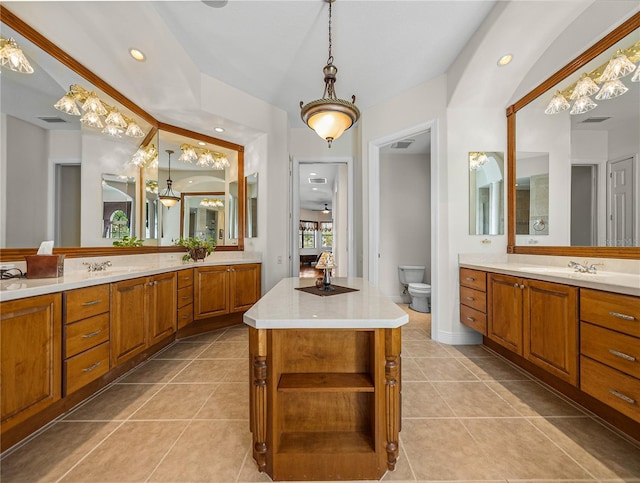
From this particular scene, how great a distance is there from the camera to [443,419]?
1689 mm

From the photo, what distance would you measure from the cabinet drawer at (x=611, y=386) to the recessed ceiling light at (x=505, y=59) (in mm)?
2564

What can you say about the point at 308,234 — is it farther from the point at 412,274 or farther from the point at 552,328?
the point at 552,328

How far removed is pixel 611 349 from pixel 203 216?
13.3ft

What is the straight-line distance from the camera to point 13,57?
5.93 ft

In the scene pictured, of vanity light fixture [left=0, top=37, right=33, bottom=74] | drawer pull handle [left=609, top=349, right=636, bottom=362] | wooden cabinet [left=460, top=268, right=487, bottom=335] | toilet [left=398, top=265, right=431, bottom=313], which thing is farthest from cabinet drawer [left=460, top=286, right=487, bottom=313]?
vanity light fixture [left=0, top=37, right=33, bottom=74]

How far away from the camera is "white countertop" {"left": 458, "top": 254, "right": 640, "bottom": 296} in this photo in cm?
147

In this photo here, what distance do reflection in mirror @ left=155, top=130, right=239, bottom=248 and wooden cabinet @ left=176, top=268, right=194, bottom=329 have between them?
76cm

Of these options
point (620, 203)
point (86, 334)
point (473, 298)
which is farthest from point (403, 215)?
point (86, 334)

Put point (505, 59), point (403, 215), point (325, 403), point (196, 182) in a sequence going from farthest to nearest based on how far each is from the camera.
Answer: point (403, 215) < point (196, 182) < point (505, 59) < point (325, 403)

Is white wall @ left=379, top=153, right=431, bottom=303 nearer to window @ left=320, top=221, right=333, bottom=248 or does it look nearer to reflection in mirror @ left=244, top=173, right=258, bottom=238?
reflection in mirror @ left=244, top=173, right=258, bottom=238

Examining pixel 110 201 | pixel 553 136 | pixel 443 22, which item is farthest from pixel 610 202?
pixel 110 201

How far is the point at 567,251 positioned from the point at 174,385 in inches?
136

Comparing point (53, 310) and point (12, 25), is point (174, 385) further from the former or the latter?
point (12, 25)

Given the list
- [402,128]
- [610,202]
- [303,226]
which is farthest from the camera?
[303,226]
